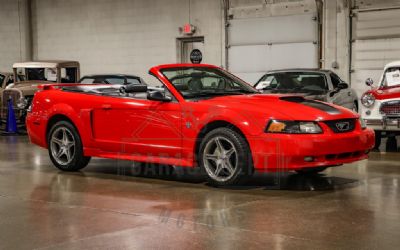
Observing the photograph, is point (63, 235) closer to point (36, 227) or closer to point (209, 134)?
point (36, 227)

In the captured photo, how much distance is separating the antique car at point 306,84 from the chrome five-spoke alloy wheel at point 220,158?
4.94 m

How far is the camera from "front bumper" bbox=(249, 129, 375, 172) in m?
6.38

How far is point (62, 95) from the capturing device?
8.48 meters

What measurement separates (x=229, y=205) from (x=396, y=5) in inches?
465

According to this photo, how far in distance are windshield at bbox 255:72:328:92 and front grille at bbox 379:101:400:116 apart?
1571 mm

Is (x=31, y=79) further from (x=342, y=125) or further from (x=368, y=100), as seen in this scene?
(x=342, y=125)

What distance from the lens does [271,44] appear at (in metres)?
18.0

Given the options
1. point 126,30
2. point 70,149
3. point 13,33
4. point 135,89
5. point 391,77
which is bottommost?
point 70,149

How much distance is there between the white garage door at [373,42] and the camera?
52.3 feet

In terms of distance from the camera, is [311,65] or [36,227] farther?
[311,65]

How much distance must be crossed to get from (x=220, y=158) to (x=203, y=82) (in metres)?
1.31

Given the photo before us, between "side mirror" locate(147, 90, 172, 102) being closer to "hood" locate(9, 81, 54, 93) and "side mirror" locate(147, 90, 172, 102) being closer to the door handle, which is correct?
the door handle

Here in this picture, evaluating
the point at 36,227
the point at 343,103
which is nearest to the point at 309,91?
the point at 343,103

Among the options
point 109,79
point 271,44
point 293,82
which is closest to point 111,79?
point 109,79
